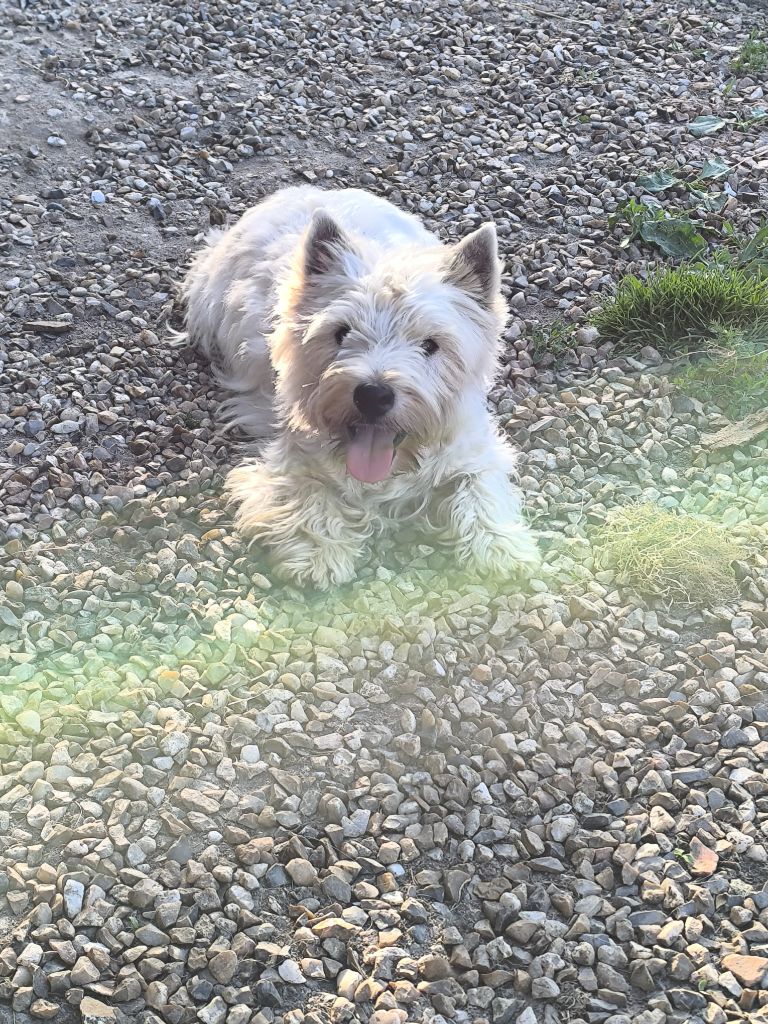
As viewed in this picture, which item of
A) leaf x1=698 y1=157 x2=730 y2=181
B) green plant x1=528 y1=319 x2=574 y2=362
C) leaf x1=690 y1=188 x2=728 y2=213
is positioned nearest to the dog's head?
green plant x1=528 y1=319 x2=574 y2=362

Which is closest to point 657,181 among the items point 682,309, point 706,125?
point 706,125

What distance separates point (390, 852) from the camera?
351cm

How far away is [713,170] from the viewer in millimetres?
7102

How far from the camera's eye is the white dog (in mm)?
4266

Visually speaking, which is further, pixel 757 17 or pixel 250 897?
pixel 757 17

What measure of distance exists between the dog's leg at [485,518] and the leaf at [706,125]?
4035mm

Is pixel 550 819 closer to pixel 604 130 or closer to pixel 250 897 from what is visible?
pixel 250 897

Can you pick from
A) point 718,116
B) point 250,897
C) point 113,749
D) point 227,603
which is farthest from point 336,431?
point 718,116

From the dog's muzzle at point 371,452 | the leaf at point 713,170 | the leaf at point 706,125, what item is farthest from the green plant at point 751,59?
the dog's muzzle at point 371,452

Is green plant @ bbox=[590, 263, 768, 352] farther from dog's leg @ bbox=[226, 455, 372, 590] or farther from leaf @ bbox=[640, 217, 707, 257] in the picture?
dog's leg @ bbox=[226, 455, 372, 590]

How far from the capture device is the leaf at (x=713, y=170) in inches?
278

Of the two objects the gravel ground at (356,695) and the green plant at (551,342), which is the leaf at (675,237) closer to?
the gravel ground at (356,695)

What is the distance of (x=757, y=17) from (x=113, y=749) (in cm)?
864

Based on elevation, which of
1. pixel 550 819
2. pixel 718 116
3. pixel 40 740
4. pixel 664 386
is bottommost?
pixel 40 740
